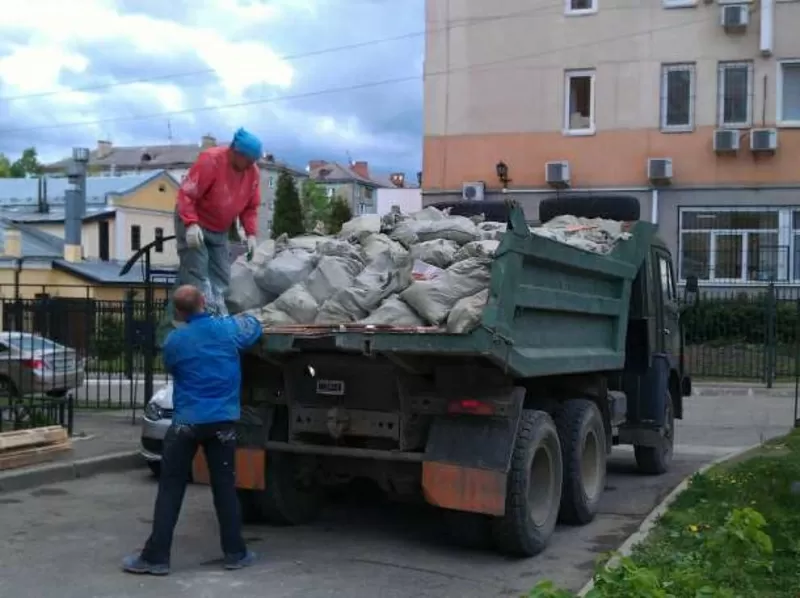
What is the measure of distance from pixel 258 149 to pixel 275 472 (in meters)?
2.35

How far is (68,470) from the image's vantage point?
1059 centimetres

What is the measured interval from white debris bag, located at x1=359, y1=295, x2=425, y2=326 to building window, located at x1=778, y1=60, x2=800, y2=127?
2238cm

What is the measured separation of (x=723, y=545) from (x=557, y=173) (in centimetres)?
2237

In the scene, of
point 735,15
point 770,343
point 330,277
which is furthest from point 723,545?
point 735,15

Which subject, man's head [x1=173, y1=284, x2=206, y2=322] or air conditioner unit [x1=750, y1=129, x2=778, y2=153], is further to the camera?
air conditioner unit [x1=750, y1=129, x2=778, y2=153]

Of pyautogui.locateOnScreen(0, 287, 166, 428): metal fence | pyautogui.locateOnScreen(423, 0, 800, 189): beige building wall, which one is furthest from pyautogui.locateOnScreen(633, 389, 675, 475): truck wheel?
pyautogui.locateOnScreen(423, 0, 800, 189): beige building wall

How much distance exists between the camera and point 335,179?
12400 centimetres

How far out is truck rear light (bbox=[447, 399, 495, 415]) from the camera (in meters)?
7.12

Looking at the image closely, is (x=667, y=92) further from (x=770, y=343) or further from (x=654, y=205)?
(x=770, y=343)

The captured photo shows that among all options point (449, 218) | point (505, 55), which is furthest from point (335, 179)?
point (449, 218)

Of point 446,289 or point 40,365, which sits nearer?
point 446,289

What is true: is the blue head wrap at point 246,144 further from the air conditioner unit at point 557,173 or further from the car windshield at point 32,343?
the air conditioner unit at point 557,173

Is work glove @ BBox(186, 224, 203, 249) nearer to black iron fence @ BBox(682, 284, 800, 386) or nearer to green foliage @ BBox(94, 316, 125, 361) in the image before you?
green foliage @ BBox(94, 316, 125, 361)

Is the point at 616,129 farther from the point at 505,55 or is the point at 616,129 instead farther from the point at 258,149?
the point at 258,149
